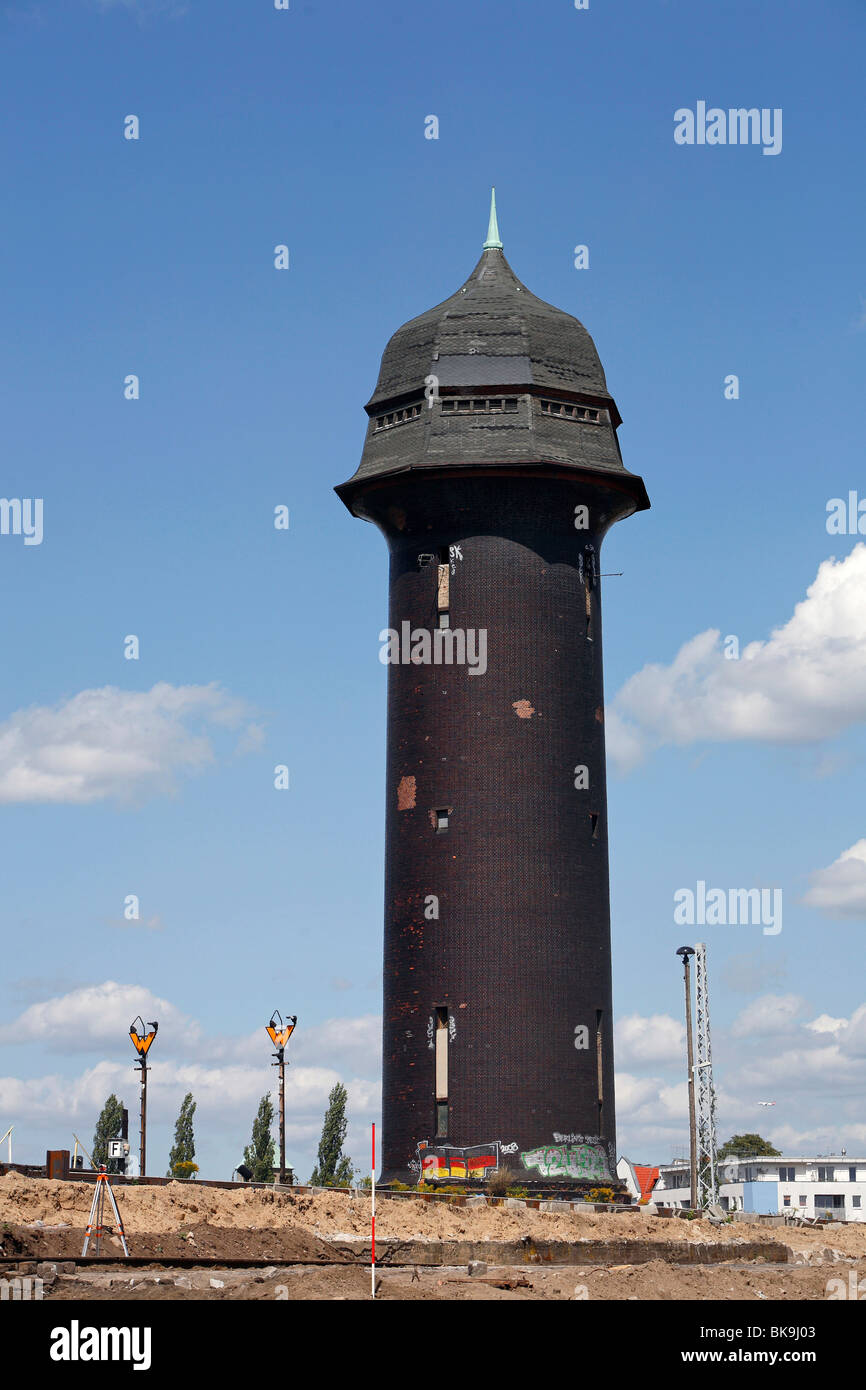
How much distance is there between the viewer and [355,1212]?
1388 inches

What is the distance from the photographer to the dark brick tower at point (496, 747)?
42.3 m

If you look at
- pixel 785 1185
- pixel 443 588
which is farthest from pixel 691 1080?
pixel 785 1185

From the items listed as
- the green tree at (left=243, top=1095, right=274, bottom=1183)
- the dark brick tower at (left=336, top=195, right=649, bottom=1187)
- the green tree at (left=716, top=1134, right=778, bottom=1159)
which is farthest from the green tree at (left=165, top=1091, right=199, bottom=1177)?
the green tree at (left=716, top=1134, right=778, bottom=1159)

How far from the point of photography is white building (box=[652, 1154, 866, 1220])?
10850cm

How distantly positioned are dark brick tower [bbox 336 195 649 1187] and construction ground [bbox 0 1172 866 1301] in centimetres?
349

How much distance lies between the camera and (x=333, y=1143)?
71.6 meters

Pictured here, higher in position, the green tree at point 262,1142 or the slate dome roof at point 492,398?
the slate dome roof at point 492,398

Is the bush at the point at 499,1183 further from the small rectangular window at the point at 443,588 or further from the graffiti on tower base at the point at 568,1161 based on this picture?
the small rectangular window at the point at 443,588

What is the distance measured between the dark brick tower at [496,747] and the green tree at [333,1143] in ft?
87.6

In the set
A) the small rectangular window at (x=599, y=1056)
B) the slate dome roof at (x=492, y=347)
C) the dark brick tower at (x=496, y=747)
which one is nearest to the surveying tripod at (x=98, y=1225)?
the dark brick tower at (x=496, y=747)

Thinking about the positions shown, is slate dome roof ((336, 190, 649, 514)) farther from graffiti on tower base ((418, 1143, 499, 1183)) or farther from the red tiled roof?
the red tiled roof
